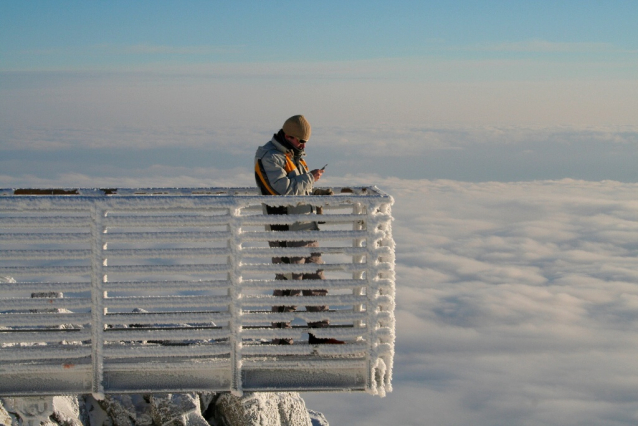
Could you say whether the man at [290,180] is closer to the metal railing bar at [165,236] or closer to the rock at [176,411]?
the metal railing bar at [165,236]

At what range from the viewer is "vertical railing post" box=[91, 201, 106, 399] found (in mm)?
7707

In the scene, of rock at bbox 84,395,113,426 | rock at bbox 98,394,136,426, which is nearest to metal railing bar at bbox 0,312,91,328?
rock at bbox 98,394,136,426

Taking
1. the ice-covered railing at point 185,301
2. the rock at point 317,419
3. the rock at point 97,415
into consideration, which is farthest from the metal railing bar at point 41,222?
the rock at point 317,419

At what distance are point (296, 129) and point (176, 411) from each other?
4.43 metres

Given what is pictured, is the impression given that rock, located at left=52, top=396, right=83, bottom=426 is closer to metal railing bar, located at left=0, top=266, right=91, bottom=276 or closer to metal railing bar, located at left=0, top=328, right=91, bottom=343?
metal railing bar, located at left=0, top=328, right=91, bottom=343

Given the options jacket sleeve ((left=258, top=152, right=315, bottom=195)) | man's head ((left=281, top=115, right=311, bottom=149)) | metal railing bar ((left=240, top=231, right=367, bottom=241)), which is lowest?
metal railing bar ((left=240, top=231, right=367, bottom=241))

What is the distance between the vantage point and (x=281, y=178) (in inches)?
322

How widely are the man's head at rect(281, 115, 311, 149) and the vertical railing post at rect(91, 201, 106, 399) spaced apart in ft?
7.09

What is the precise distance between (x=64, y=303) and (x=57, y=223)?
822mm

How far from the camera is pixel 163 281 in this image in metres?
7.84

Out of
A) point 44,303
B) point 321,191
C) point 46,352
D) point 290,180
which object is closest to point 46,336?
point 46,352

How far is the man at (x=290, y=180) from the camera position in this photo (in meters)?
8.23

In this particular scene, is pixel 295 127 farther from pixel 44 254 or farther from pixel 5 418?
pixel 5 418

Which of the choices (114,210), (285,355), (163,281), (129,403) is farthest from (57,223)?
(129,403)
